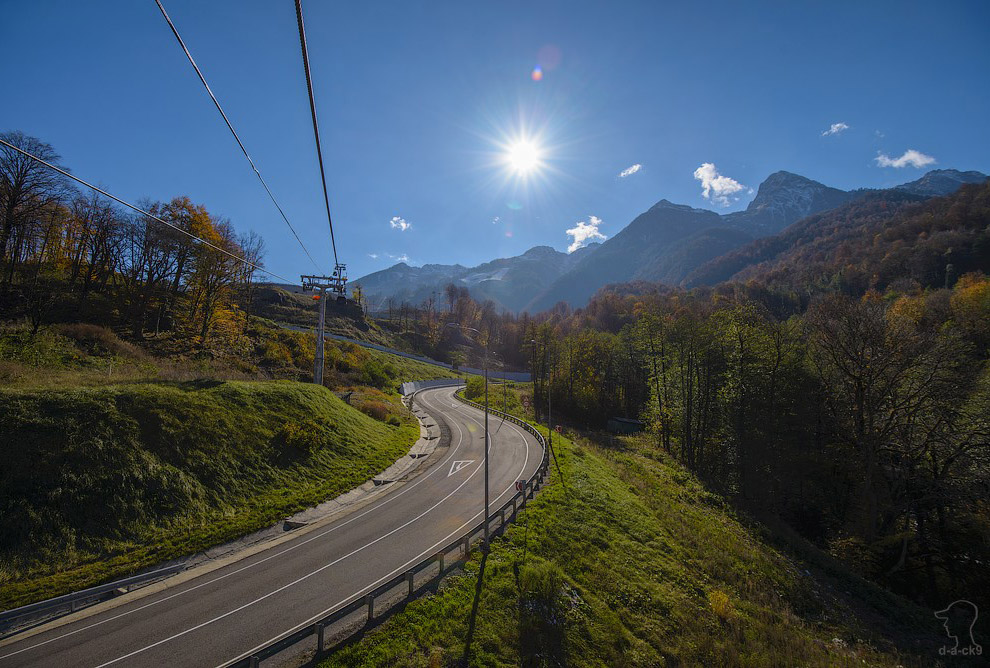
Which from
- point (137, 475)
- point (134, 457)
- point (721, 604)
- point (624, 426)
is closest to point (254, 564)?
point (137, 475)

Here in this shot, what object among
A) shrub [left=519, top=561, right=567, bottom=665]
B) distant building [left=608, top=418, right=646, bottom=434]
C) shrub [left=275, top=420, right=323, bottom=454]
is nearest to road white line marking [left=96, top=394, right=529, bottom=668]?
shrub [left=519, top=561, right=567, bottom=665]

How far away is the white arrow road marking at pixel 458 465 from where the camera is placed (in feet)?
93.9

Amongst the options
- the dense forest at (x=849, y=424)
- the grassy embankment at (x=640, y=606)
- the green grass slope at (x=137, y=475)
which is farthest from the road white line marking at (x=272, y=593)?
the dense forest at (x=849, y=424)

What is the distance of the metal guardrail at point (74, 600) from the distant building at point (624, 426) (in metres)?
50.9

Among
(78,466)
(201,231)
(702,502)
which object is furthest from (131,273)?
(702,502)

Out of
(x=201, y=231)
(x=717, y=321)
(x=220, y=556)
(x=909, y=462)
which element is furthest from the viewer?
(x=201, y=231)

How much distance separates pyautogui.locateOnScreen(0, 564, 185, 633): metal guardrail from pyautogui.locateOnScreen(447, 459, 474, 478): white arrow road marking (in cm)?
1674

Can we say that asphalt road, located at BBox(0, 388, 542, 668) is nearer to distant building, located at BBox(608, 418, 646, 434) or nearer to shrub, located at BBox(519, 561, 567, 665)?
shrub, located at BBox(519, 561, 567, 665)

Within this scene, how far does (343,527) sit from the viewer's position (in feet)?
62.8

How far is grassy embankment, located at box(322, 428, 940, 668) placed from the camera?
1189 cm

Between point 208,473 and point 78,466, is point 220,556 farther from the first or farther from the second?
point 78,466

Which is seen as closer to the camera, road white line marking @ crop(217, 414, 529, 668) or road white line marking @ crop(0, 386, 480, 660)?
road white line marking @ crop(217, 414, 529, 668)

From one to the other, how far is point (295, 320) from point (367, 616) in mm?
86367

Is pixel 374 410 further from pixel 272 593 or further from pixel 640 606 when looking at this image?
pixel 640 606
